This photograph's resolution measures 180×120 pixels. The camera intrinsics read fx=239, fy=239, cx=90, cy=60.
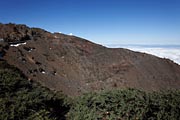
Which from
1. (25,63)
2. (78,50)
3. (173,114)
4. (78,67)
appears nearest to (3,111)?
(173,114)

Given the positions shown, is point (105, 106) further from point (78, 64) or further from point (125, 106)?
point (78, 64)

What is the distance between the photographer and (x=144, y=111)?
8.12 meters

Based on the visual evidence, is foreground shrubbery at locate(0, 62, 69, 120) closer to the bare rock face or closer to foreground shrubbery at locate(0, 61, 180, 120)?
foreground shrubbery at locate(0, 61, 180, 120)

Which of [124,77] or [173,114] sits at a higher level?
[173,114]

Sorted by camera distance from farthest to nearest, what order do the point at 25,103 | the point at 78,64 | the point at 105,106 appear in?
the point at 78,64 → the point at 25,103 → the point at 105,106

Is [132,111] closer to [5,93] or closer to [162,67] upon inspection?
[5,93]

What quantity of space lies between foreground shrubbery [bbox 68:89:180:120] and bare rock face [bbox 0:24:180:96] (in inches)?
Result: 881

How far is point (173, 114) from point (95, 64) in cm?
A: 3270

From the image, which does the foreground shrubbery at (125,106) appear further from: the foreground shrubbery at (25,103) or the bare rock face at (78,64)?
the bare rock face at (78,64)

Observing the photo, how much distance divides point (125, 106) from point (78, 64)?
3182cm

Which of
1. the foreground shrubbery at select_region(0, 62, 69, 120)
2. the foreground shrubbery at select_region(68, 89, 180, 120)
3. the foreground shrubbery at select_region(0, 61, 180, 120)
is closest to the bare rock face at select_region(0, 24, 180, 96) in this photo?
the foreground shrubbery at select_region(0, 62, 69, 120)

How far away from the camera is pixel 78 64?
131 feet

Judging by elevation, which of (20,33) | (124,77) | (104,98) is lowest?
(124,77)

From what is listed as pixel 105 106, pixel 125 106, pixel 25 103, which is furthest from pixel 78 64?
pixel 125 106
